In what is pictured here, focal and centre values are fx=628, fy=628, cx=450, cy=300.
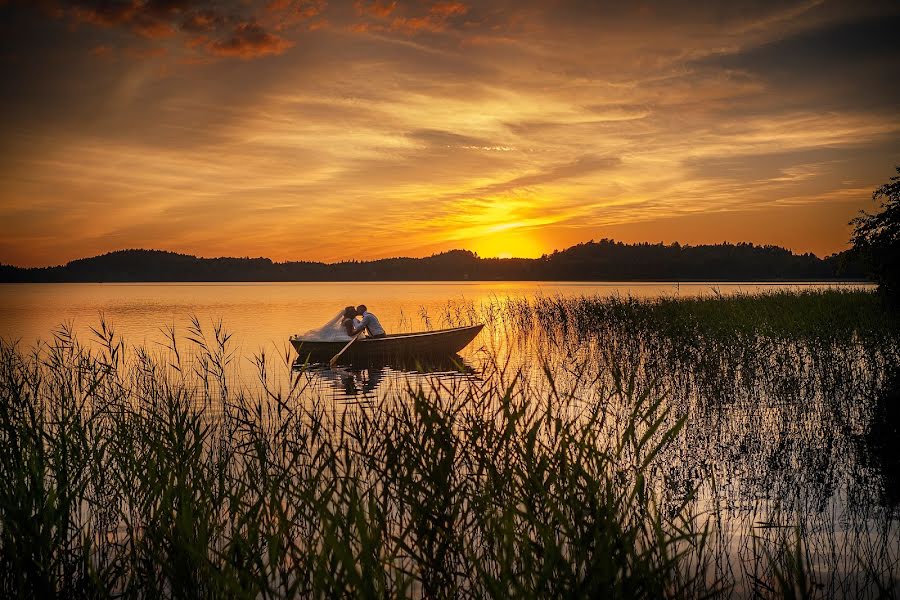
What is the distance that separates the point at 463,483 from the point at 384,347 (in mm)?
13747

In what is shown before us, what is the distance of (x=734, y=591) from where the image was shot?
4.58 metres

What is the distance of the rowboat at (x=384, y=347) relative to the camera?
17.4 meters

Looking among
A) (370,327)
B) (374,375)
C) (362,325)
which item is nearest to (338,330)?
(362,325)

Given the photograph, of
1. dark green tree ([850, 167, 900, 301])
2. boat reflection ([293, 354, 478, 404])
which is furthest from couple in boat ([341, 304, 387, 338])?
dark green tree ([850, 167, 900, 301])

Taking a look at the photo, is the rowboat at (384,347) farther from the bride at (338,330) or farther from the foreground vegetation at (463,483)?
the foreground vegetation at (463,483)

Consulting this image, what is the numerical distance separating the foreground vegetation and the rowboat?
4.78 feet

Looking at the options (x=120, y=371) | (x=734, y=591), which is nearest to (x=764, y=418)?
(x=734, y=591)

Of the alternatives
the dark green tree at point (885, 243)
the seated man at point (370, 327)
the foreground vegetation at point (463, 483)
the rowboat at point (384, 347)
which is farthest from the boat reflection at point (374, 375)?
the dark green tree at point (885, 243)

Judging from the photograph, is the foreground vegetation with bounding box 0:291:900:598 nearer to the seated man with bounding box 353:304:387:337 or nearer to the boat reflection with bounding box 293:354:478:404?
the boat reflection with bounding box 293:354:478:404

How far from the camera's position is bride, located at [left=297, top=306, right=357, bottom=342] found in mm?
18109

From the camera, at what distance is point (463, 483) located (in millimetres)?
4078

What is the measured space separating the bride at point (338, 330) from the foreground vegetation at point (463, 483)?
168 centimetres

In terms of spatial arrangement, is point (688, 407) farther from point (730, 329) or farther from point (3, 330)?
point (3, 330)

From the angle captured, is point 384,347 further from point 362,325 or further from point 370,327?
point 362,325
